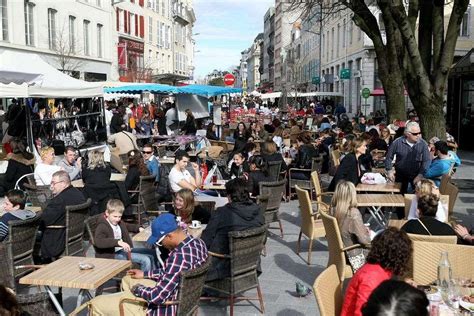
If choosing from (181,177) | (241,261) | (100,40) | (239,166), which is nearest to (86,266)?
(241,261)

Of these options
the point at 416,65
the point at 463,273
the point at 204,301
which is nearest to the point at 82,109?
the point at 416,65

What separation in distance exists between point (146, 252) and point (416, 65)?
28.8 feet

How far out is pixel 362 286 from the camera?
3705 millimetres

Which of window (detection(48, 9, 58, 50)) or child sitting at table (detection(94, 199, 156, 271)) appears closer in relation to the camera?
child sitting at table (detection(94, 199, 156, 271))

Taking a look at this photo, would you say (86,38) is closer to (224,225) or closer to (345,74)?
(345,74)

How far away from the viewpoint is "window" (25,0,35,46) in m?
29.4

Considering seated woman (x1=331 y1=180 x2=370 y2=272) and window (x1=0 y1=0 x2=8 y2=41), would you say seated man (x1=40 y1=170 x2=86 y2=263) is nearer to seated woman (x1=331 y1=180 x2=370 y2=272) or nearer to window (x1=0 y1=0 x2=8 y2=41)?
seated woman (x1=331 y1=180 x2=370 y2=272)

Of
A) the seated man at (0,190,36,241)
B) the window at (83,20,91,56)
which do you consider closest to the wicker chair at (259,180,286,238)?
the seated man at (0,190,36,241)

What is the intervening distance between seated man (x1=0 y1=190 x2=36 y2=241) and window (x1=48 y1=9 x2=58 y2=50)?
26.9 m

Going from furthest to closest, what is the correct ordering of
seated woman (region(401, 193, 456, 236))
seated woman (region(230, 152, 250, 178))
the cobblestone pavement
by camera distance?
seated woman (region(230, 152, 250, 178))
the cobblestone pavement
seated woman (region(401, 193, 456, 236))

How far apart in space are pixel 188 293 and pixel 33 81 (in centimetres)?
911

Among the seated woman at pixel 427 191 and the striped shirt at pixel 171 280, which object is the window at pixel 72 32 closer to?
the seated woman at pixel 427 191

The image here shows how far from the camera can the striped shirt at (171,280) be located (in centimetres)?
435

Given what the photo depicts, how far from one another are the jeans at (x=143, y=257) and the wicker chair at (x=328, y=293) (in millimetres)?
2870
